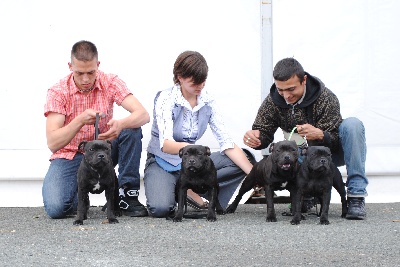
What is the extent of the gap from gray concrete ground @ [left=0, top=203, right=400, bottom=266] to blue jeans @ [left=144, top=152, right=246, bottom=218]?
0.13 m

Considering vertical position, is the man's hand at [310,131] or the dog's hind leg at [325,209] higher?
the man's hand at [310,131]

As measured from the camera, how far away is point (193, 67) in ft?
20.2

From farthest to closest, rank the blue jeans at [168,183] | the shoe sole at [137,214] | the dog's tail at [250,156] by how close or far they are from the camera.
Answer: the dog's tail at [250,156]
the shoe sole at [137,214]
the blue jeans at [168,183]

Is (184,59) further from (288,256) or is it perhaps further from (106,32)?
(288,256)

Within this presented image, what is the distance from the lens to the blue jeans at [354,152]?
618 centimetres

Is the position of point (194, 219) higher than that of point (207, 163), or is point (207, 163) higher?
point (207, 163)

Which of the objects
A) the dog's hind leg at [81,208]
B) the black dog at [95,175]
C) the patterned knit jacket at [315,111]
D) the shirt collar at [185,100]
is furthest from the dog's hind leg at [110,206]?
the patterned knit jacket at [315,111]

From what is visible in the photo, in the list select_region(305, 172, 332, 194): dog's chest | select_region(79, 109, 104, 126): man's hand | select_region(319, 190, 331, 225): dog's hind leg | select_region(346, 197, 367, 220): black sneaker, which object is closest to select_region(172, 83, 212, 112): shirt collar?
select_region(79, 109, 104, 126): man's hand

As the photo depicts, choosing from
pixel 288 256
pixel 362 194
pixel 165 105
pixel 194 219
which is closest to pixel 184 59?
pixel 165 105

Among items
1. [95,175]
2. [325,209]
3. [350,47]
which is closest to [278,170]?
[325,209]

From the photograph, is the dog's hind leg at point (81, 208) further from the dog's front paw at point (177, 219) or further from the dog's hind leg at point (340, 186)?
the dog's hind leg at point (340, 186)

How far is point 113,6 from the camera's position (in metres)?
7.36

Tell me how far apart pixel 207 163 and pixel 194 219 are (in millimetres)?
410

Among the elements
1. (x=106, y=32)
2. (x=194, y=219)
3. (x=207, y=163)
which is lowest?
(x=194, y=219)
